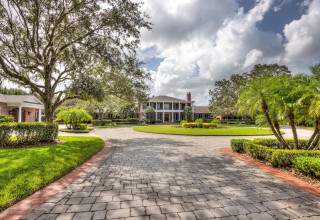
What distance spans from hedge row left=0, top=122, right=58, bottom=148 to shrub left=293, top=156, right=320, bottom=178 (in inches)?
504

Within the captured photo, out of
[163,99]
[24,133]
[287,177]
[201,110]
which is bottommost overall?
[287,177]

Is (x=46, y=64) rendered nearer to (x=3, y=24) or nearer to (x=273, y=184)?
(x=3, y=24)

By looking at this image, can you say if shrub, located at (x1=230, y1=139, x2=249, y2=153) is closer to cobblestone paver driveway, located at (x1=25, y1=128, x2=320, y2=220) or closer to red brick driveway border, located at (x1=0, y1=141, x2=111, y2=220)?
cobblestone paver driveway, located at (x1=25, y1=128, x2=320, y2=220)

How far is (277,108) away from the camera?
8.53 meters

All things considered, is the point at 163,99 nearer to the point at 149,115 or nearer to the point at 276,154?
the point at 149,115

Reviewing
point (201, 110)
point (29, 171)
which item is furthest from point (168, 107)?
point (29, 171)

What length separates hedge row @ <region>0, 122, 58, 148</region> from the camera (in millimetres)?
10469

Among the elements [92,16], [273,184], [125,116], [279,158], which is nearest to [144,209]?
[273,184]

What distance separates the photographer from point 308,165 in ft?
19.7

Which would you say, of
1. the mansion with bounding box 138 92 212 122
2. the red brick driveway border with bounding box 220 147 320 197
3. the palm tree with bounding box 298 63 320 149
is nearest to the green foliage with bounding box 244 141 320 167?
the red brick driveway border with bounding box 220 147 320 197

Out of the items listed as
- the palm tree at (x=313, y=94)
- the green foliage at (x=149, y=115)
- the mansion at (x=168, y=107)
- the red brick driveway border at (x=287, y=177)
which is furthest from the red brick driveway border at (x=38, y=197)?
the mansion at (x=168, y=107)

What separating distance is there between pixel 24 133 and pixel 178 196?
10.4 m

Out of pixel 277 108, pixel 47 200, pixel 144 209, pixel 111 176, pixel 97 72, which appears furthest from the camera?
pixel 97 72

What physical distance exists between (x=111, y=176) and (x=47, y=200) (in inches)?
81.1
